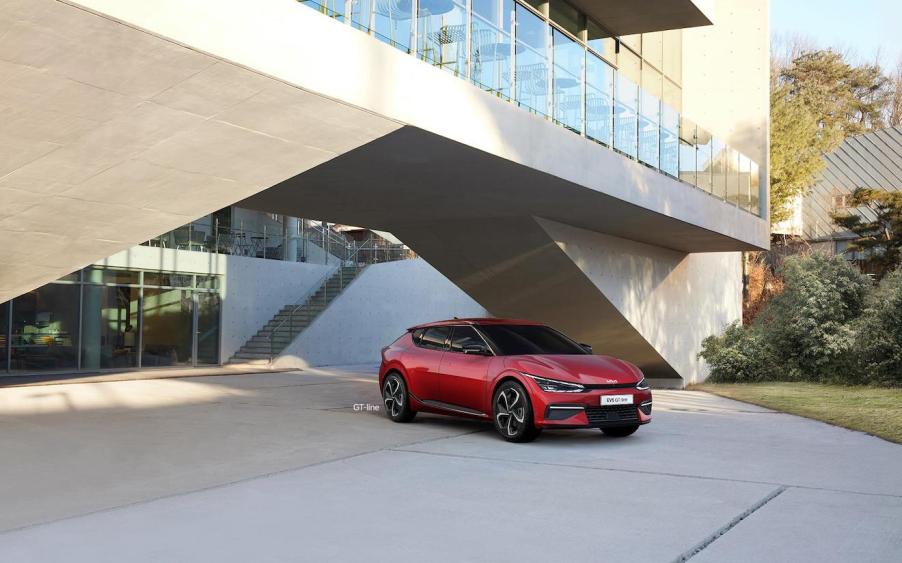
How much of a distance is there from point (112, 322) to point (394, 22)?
15.9m

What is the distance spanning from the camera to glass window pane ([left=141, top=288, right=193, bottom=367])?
2447 cm

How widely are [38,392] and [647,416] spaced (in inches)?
461

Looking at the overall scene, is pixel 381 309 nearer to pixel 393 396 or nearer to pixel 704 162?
pixel 704 162

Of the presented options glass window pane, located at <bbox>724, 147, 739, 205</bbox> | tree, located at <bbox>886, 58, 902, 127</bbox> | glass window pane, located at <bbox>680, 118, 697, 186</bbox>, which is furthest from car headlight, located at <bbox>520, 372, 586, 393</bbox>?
tree, located at <bbox>886, 58, 902, 127</bbox>

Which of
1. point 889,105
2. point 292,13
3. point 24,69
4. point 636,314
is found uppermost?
point 889,105

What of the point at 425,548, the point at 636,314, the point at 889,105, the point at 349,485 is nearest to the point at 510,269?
the point at 636,314

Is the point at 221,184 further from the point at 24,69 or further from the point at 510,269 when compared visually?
the point at 510,269

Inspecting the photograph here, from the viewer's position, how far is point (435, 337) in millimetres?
11648

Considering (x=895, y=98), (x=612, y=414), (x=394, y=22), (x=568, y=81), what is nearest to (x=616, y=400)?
(x=612, y=414)

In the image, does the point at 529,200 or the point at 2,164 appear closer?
the point at 2,164

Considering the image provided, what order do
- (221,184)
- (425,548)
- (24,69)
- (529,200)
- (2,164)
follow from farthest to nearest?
(529,200) < (221,184) < (2,164) < (24,69) < (425,548)

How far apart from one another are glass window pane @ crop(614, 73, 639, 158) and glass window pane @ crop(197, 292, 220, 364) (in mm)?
14598

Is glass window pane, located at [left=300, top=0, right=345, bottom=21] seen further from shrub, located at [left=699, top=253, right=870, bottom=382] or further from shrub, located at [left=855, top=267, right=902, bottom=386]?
shrub, located at [left=699, top=253, right=870, bottom=382]

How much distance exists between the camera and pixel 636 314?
21.1m
